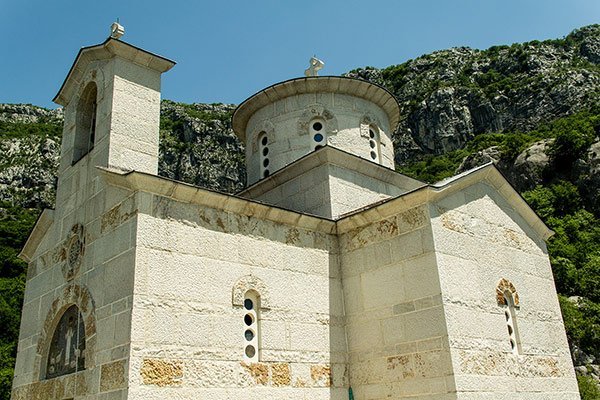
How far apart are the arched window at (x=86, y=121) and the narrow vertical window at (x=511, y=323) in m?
7.18

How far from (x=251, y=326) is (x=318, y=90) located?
5753 millimetres

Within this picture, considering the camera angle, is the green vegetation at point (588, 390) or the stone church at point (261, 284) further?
the green vegetation at point (588, 390)

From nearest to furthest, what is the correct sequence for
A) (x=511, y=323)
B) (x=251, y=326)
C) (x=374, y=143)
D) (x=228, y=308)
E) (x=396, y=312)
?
(x=228, y=308)
(x=251, y=326)
(x=396, y=312)
(x=511, y=323)
(x=374, y=143)

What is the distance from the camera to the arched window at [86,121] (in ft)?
30.0

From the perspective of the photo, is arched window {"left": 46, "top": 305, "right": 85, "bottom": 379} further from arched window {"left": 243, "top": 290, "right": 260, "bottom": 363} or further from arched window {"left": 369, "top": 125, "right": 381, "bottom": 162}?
arched window {"left": 369, "top": 125, "right": 381, "bottom": 162}

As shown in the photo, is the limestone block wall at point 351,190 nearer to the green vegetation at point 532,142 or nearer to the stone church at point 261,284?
the stone church at point 261,284

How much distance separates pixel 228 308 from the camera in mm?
7297

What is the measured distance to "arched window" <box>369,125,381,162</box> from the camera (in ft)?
37.3

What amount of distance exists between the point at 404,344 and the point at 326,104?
221 inches

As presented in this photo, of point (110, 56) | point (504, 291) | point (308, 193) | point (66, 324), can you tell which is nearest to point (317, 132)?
point (308, 193)

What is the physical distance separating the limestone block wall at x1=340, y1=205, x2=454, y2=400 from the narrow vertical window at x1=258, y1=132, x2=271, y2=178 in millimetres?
3242

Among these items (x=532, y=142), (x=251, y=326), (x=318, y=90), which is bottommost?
(x=251, y=326)

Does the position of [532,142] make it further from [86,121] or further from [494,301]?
[86,121]

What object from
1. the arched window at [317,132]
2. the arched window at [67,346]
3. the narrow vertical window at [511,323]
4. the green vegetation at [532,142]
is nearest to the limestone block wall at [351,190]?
the arched window at [317,132]
